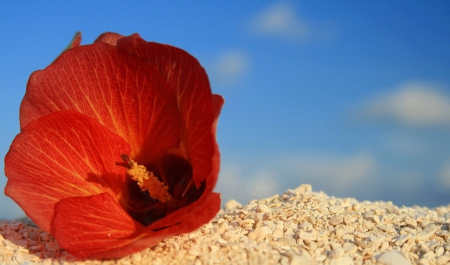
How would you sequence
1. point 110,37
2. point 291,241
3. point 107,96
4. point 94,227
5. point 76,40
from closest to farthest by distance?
point 94,227
point 291,241
point 107,96
point 110,37
point 76,40

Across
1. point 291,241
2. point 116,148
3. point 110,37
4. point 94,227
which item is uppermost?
point 110,37

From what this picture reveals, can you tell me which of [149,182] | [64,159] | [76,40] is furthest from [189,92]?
[76,40]

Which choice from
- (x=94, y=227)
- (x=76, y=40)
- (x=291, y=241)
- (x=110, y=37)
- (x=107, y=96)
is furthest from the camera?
(x=76, y=40)

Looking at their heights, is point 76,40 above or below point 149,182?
above

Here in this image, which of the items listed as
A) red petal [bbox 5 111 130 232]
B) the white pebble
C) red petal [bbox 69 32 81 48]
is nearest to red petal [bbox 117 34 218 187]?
red petal [bbox 5 111 130 232]

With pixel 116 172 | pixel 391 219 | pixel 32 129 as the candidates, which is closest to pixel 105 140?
pixel 116 172

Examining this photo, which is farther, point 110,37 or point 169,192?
point 110,37

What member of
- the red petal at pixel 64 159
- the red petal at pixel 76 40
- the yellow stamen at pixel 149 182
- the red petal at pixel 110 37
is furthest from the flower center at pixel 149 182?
the red petal at pixel 76 40

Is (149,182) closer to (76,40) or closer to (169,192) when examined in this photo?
(169,192)
